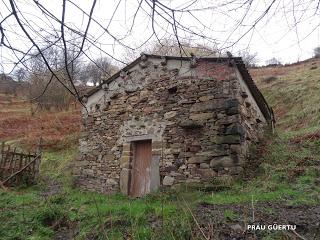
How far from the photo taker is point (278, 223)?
4320 mm

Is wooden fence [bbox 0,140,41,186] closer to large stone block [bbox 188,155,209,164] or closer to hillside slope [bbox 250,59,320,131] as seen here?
large stone block [bbox 188,155,209,164]

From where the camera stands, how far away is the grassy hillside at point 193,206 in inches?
153

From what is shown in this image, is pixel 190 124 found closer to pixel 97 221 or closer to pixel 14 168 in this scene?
pixel 97 221

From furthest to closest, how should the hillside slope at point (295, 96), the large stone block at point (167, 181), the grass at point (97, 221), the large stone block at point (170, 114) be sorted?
the hillside slope at point (295, 96)
the large stone block at point (170, 114)
the large stone block at point (167, 181)
the grass at point (97, 221)

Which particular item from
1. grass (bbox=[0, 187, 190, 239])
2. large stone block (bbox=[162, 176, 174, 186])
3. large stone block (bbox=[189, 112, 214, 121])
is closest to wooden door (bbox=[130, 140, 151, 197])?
A: large stone block (bbox=[162, 176, 174, 186])

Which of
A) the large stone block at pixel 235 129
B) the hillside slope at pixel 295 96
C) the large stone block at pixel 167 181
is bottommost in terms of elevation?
the large stone block at pixel 167 181

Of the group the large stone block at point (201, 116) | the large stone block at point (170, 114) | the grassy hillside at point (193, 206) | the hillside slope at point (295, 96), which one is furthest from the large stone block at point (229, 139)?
the hillside slope at point (295, 96)

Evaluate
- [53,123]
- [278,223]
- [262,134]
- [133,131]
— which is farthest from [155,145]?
[53,123]

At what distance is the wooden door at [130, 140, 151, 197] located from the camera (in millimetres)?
8625

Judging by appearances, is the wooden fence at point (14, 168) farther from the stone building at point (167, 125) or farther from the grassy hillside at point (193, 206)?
the stone building at point (167, 125)

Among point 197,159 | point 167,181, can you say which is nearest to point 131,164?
point 167,181

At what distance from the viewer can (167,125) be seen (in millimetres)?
8461

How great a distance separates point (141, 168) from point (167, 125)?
141 cm

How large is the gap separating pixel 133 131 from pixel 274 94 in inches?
560
